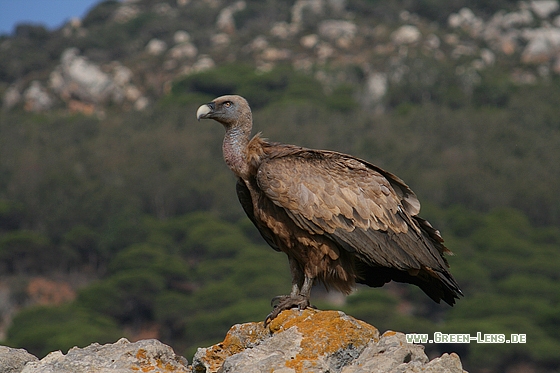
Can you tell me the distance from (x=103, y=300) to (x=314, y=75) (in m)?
45.1

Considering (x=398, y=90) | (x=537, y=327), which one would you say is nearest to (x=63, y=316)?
(x=537, y=327)

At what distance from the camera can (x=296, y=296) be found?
21.7 feet

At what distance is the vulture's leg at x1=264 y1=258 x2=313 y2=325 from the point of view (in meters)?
6.44

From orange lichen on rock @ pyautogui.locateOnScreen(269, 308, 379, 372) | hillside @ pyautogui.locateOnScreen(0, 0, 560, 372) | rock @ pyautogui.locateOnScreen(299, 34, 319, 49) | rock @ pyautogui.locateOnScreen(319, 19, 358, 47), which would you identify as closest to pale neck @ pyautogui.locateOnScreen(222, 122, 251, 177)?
orange lichen on rock @ pyautogui.locateOnScreen(269, 308, 379, 372)

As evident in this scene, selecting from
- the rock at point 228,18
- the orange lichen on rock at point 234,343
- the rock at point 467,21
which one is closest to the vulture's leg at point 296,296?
the orange lichen on rock at point 234,343

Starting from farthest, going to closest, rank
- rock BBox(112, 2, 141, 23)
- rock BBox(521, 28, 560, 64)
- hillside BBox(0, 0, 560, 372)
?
rock BBox(112, 2, 141, 23), rock BBox(521, 28, 560, 64), hillside BBox(0, 0, 560, 372)

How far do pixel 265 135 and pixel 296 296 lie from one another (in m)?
52.9

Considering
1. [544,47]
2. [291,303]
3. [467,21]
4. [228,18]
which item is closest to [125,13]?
[228,18]

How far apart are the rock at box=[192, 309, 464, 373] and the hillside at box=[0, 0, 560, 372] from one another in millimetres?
29786

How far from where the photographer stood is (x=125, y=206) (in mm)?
57844

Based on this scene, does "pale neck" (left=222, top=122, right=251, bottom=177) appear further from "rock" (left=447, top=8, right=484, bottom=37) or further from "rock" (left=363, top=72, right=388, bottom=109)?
"rock" (left=447, top=8, right=484, bottom=37)

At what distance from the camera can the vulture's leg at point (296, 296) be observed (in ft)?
21.1

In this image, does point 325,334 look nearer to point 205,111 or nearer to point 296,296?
point 296,296

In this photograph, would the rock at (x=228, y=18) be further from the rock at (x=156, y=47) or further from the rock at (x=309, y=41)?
the rock at (x=309, y=41)
